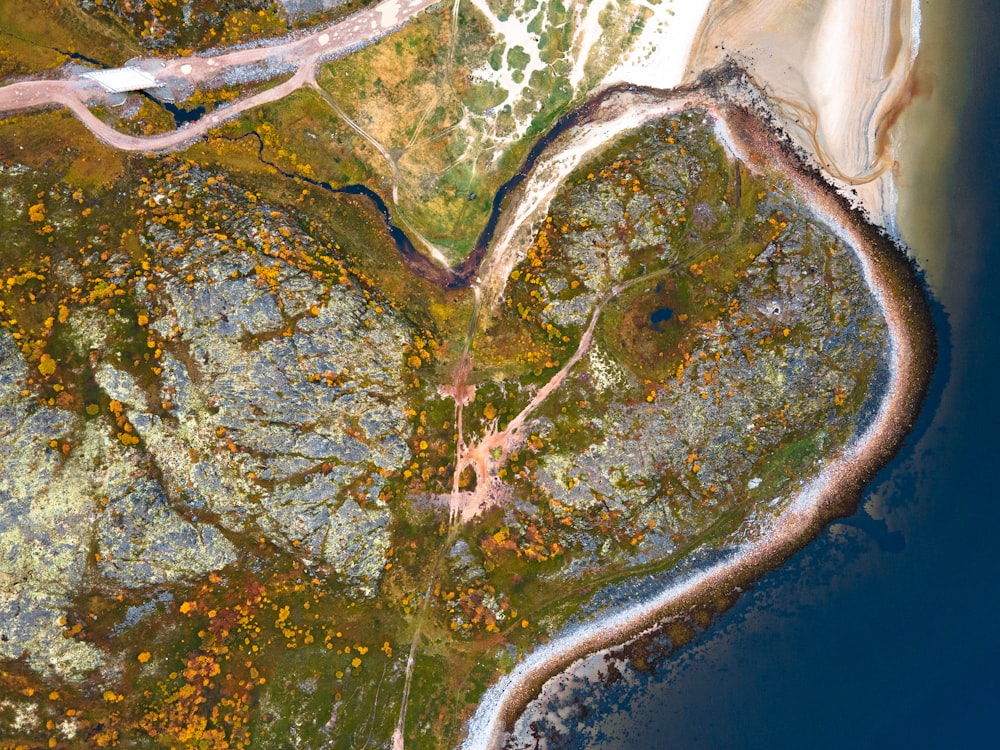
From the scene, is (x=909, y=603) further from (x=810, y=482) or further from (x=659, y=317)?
(x=659, y=317)

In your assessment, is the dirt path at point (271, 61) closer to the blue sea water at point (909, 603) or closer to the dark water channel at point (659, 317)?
the dark water channel at point (659, 317)

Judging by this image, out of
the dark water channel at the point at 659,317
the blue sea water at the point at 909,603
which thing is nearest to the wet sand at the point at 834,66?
the blue sea water at the point at 909,603

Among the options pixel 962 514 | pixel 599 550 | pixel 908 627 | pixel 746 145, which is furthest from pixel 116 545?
pixel 962 514

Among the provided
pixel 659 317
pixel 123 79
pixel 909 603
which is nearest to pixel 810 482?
pixel 909 603

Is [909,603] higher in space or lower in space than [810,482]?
lower

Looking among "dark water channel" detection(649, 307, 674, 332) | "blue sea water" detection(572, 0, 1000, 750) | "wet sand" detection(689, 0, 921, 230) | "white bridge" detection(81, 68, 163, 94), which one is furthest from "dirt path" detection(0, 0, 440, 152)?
"blue sea water" detection(572, 0, 1000, 750)

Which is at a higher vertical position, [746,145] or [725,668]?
[746,145]

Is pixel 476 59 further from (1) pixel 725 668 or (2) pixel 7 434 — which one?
(1) pixel 725 668
